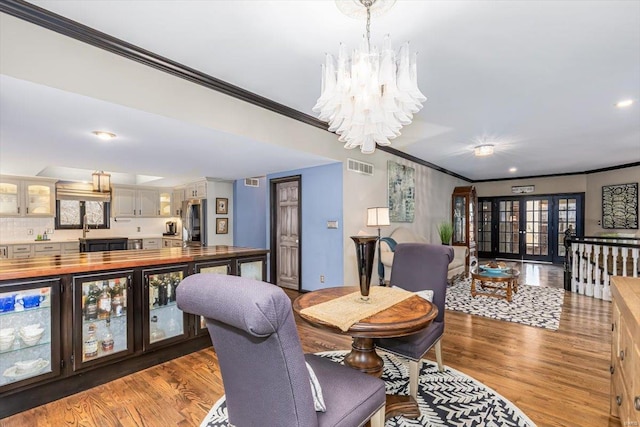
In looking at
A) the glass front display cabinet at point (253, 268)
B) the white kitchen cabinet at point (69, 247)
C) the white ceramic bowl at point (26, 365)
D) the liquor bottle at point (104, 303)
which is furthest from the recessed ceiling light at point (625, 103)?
the white kitchen cabinet at point (69, 247)

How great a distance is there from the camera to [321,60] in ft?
8.63

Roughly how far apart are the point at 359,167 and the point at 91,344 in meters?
4.00

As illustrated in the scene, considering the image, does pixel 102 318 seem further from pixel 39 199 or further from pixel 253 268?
pixel 39 199

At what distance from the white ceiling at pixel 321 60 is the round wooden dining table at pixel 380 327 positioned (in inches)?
73.5

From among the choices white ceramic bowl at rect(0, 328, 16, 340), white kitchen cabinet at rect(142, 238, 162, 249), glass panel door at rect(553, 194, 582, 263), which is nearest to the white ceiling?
white ceramic bowl at rect(0, 328, 16, 340)

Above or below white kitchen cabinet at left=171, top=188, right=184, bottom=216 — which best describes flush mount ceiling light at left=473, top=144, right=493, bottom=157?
above

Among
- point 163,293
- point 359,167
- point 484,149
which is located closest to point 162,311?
point 163,293

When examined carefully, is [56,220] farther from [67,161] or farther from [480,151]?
[480,151]

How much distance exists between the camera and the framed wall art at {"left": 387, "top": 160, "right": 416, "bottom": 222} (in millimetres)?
5949

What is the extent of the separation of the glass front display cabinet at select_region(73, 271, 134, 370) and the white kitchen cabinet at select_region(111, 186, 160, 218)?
16.8 ft

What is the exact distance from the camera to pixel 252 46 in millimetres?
2420

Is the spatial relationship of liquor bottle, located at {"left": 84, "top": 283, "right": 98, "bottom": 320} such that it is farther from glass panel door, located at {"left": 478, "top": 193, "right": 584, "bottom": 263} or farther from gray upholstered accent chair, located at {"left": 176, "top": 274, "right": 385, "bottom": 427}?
glass panel door, located at {"left": 478, "top": 193, "right": 584, "bottom": 263}

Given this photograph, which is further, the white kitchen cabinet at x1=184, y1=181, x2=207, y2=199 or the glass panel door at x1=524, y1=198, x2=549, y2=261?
the glass panel door at x1=524, y1=198, x2=549, y2=261

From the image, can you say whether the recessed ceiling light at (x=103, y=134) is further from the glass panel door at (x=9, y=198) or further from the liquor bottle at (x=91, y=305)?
the glass panel door at (x=9, y=198)
